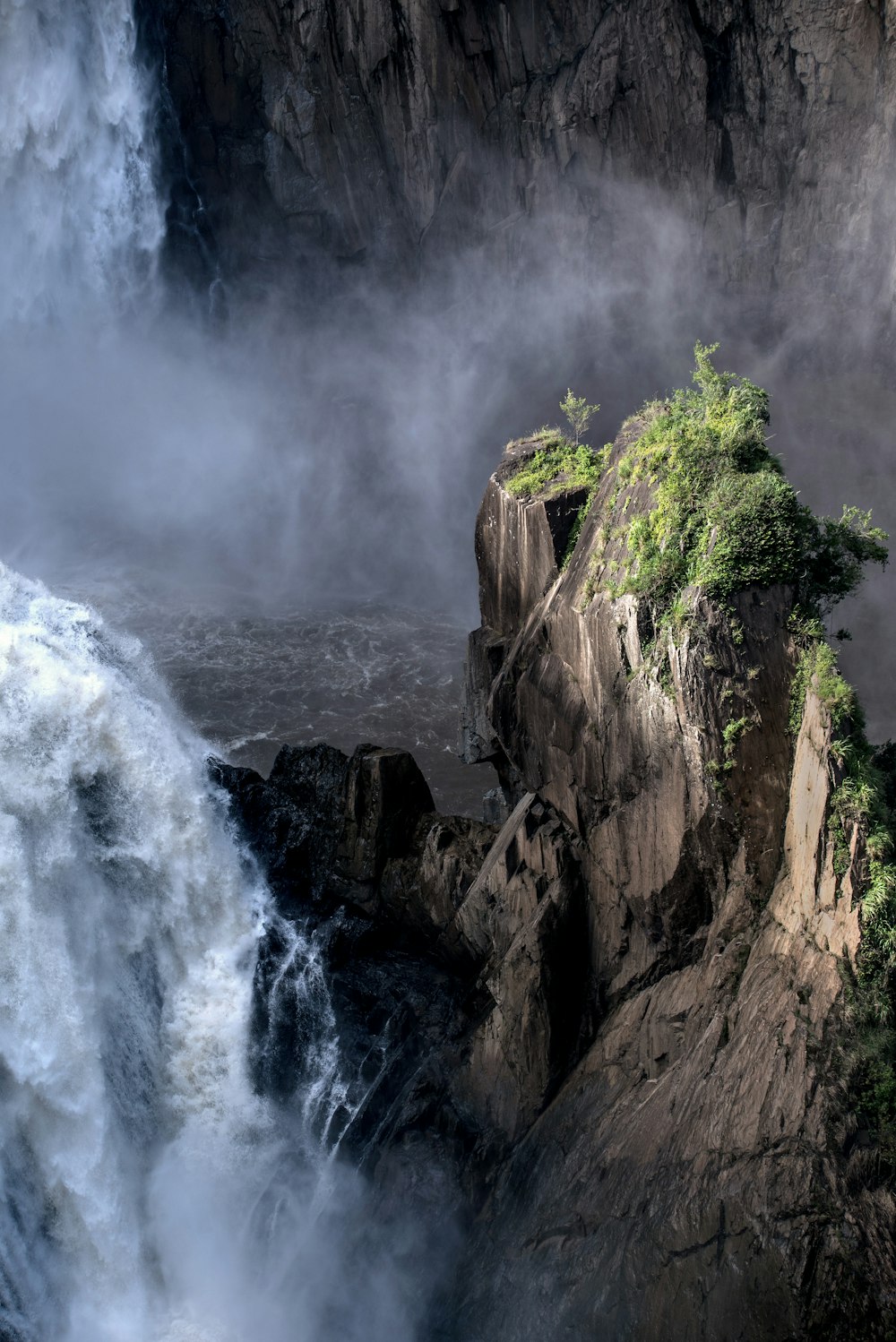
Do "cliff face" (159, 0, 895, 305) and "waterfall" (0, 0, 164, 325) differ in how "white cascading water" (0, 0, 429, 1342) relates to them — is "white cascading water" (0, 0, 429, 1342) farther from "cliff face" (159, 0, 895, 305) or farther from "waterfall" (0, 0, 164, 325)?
"cliff face" (159, 0, 895, 305)

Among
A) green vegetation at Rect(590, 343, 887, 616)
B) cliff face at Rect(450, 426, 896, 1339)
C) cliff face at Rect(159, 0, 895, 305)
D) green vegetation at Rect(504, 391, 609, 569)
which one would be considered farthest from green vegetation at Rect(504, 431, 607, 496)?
cliff face at Rect(159, 0, 895, 305)

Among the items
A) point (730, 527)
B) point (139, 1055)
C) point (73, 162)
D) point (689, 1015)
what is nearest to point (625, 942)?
point (689, 1015)

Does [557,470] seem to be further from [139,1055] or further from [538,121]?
[538,121]

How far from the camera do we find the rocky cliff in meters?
13.8

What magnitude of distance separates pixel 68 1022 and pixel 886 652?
26.8 meters

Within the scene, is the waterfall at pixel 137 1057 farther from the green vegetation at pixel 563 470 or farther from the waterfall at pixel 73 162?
the waterfall at pixel 73 162

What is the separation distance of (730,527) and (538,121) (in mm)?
31324

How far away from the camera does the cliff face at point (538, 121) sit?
1470 inches

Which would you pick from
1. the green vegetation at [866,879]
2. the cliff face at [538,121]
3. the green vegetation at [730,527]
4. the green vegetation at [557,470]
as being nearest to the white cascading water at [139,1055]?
the green vegetation at [866,879]

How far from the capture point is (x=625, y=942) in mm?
18375

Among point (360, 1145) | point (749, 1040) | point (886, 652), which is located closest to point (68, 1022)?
point (360, 1145)

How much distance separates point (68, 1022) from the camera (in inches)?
759

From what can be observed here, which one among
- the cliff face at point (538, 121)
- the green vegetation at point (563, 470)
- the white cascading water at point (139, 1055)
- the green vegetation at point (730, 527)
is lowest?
the white cascading water at point (139, 1055)

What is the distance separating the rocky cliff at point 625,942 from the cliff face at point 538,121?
22.3 m
